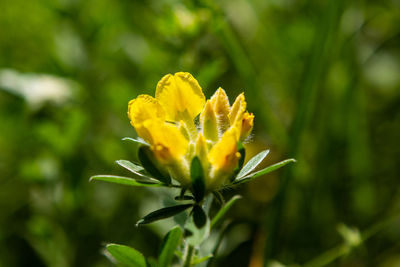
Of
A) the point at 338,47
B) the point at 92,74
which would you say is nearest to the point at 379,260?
the point at 338,47

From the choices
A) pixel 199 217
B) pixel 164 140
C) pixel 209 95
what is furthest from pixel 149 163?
pixel 209 95

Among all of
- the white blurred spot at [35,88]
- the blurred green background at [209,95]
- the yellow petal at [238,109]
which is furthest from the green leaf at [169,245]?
the white blurred spot at [35,88]

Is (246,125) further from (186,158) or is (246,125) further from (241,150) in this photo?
(186,158)

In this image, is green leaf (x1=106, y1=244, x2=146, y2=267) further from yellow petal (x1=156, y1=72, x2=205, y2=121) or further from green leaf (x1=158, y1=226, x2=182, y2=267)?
yellow petal (x1=156, y1=72, x2=205, y2=121)

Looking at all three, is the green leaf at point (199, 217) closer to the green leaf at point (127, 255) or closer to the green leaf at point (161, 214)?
the green leaf at point (161, 214)

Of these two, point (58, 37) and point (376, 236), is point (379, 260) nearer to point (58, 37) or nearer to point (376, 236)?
point (376, 236)

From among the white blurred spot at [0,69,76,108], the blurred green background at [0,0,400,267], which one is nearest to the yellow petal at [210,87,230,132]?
the blurred green background at [0,0,400,267]
